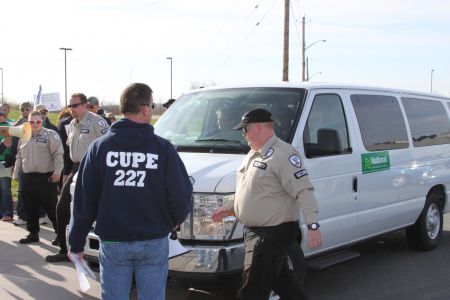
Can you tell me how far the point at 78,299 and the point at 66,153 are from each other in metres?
2.87

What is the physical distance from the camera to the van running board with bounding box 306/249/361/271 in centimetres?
506

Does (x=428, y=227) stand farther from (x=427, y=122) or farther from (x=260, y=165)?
(x=260, y=165)

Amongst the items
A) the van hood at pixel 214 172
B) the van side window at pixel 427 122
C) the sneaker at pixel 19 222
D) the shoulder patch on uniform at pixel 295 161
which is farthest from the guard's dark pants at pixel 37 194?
the van side window at pixel 427 122

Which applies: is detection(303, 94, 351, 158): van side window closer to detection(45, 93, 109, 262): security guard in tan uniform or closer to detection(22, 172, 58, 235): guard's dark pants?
detection(45, 93, 109, 262): security guard in tan uniform

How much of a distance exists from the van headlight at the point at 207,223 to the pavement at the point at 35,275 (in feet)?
5.52

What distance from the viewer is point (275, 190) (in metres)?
3.94

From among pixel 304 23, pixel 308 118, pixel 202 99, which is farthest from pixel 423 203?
pixel 304 23

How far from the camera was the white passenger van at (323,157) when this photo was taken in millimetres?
4309

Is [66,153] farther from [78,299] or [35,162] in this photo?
[78,299]

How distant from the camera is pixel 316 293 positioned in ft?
18.3

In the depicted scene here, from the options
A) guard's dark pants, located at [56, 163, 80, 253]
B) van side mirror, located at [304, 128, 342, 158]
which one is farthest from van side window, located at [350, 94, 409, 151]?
guard's dark pants, located at [56, 163, 80, 253]

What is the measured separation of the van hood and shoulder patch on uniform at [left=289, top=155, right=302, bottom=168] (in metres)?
0.66

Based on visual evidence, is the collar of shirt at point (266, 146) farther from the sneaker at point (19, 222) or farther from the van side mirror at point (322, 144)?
the sneaker at point (19, 222)

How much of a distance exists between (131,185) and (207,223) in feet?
4.50
